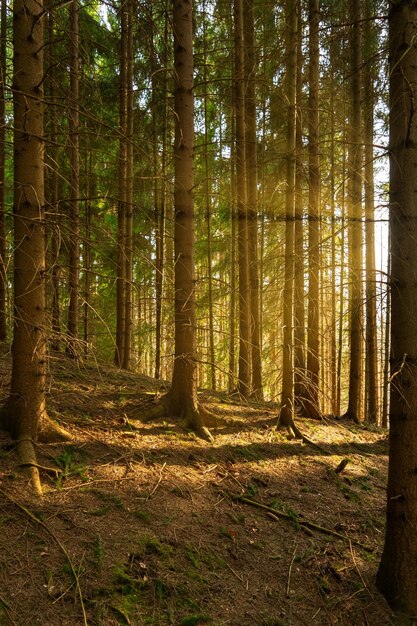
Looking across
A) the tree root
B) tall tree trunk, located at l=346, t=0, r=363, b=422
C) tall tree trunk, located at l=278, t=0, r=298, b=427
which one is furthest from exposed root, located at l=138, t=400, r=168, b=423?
tall tree trunk, located at l=346, t=0, r=363, b=422

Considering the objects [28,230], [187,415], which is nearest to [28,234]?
[28,230]

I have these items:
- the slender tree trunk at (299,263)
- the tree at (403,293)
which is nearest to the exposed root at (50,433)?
the tree at (403,293)

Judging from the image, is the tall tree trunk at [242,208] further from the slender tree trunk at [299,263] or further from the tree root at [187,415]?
the tree root at [187,415]

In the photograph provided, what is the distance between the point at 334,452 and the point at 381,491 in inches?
42.7

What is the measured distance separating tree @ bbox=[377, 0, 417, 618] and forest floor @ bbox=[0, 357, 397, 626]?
76 centimetres

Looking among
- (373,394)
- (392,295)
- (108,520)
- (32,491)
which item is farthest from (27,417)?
(373,394)

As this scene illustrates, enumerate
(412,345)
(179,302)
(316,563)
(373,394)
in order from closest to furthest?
1. (412,345)
2. (316,563)
3. (179,302)
4. (373,394)

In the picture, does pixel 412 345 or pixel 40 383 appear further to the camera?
pixel 40 383

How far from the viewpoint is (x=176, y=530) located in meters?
4.13

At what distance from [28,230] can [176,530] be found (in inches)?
126

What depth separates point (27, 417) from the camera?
4422 millimetres

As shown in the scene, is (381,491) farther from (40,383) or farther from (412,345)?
(40,383)

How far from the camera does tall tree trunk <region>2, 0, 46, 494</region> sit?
13.8 feet

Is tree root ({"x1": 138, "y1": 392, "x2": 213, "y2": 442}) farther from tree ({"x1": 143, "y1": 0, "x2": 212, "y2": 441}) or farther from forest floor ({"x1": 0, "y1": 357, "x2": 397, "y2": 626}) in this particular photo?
forest floor ({"x1": 0, "y1": 357, "x2": 397, "y2": 626})
